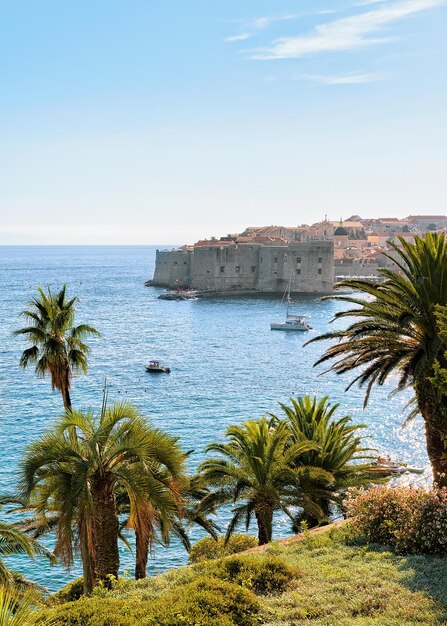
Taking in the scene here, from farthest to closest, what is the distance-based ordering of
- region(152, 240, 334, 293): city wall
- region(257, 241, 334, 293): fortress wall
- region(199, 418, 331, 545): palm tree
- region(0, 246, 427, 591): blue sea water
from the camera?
region(152, 240, 334, 293): city wall
region(257, 241, 334, 293): fortress wall
region(0, 246, 427, 591): blue sea water
region(199, 418, 331, 545): palm tree

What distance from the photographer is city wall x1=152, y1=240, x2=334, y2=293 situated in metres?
91.2

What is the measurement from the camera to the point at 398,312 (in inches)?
396

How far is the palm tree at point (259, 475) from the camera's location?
1178cm

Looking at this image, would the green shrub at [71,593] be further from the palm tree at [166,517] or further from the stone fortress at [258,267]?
the stone fortress at [258,267]

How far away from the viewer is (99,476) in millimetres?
8492

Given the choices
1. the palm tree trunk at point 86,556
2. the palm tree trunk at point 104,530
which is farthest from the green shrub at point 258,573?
the palm tree trunk at point 104,530

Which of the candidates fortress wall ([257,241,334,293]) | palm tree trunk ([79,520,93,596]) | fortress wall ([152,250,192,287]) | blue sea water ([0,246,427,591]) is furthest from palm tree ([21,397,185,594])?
fortress wall ([152,250,192,287])

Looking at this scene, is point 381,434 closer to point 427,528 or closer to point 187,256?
point 427,528

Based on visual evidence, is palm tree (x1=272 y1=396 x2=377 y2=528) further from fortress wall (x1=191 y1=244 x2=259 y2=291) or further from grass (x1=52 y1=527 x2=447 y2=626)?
fortress wall (x1=191 y1=244 x2=259 y2=291)

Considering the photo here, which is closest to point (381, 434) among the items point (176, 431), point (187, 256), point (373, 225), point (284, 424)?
point (176, 431)

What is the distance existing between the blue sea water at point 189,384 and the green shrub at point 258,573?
30.9 ft

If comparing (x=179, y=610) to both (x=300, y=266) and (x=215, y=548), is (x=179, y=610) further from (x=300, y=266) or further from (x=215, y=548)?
(x=300, y=266)

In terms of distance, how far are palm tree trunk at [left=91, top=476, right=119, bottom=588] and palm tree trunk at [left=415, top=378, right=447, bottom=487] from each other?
4.53 metres

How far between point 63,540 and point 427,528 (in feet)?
13.9
